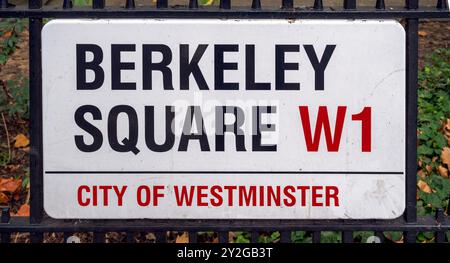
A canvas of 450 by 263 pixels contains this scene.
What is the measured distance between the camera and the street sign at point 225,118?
11.6 ft

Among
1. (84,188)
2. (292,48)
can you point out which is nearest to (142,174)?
(84,188)

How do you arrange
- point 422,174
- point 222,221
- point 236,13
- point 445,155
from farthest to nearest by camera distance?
point 445,155 < point 422,174 < point 222,221 < point 236,13

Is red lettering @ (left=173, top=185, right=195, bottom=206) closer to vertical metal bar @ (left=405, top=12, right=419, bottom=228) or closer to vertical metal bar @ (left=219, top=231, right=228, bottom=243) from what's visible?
vertical metal bar @ (left=219, top=231, right=228, bottom=243)

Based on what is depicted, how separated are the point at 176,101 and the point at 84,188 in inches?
20.5

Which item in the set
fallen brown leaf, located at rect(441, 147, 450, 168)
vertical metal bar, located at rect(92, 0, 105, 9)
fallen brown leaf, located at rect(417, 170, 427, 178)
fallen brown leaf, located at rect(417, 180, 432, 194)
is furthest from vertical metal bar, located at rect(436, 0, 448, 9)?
fallen brown leaf, located at rect(441, 147, 450, 168)

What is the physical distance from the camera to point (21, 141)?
5.46 meters

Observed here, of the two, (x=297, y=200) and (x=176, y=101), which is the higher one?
(x=176, y=101)

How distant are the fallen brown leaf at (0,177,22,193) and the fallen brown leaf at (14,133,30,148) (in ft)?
1.07

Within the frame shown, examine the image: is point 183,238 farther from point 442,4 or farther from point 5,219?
point 442,4

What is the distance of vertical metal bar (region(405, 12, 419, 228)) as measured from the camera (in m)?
3.56

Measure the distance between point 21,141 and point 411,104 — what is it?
2773mm

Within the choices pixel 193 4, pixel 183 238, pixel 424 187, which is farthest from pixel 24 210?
pixel 424 187
